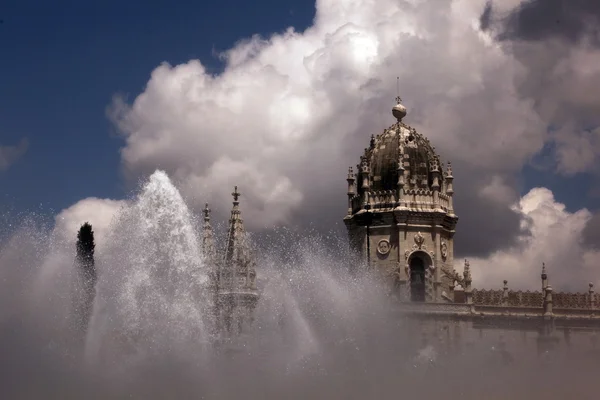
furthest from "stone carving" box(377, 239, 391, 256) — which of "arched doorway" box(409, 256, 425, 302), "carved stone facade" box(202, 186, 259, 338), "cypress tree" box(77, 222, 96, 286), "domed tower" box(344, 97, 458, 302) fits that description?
"cypress tree" box(77, 222, 96, 286)

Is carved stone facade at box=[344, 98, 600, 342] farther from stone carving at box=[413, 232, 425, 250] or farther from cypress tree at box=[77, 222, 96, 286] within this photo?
cypress tree at box=[77, 222, 96, 286]

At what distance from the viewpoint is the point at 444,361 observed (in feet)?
168

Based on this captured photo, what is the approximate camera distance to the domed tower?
57.2 m

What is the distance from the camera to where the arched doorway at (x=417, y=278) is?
5741 centimetres

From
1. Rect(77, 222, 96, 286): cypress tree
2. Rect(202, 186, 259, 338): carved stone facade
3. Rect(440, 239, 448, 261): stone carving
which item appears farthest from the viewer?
Rect(77, 222, 96, 286): cypress tree

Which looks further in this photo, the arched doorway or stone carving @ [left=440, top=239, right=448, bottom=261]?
stone carving @ [left=440, top=239, right=448, bottom=261]

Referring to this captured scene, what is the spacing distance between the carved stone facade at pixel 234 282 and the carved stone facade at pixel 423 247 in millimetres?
7695

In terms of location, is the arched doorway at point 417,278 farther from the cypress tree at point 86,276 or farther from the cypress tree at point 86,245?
the cypress tree at point 86,245

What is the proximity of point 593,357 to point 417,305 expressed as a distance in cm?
1021

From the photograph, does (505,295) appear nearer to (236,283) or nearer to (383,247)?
(383,247)

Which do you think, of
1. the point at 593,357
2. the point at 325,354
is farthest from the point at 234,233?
the point at 593,357

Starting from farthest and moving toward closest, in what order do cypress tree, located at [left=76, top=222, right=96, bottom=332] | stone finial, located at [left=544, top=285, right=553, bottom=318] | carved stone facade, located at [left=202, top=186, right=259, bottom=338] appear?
1. stone finial, located at [left=544, top=285, right=553, bottom=318]
2. carved stone facade, located at [left=202, top=186, right=259, bottom=338]
3. cypress tree, located at [left=76, top=222, right=96, bottom=332]

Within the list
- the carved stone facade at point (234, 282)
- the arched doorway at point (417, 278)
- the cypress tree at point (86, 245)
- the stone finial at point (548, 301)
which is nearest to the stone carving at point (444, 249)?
the arched doorway at point (417, 278)

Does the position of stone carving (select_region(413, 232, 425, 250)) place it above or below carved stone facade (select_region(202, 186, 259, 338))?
above
